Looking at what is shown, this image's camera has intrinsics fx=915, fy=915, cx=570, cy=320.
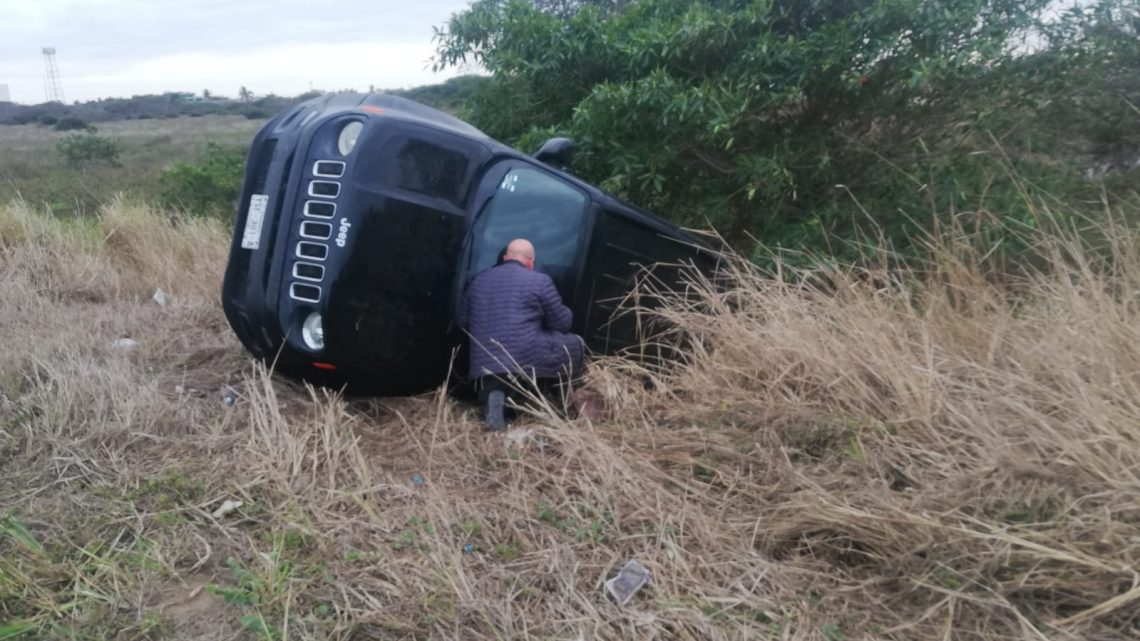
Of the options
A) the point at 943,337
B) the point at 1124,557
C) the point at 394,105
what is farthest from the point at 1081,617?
the point at 394,105

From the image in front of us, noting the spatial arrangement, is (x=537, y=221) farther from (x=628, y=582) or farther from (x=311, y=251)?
(x=628, y=582)

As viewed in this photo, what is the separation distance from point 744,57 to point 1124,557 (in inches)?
153

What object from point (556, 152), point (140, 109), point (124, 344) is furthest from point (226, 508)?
point (140, 109)

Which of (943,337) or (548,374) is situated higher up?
(943,337)

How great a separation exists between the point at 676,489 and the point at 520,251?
A: 1.51 metres

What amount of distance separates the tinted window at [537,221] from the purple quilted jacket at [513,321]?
207mm

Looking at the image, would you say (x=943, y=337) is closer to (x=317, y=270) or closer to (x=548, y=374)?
(x=548, y=374)

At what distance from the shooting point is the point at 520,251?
447 cm

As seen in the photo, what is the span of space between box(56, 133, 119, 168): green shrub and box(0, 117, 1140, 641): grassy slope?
2224cm

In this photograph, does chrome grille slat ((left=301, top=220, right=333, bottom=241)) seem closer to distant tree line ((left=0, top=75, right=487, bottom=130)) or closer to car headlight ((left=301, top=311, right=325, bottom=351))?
car headlight ((left=301, top=311, right=325, bottom=351))

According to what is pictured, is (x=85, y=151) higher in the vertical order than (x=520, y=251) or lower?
lower

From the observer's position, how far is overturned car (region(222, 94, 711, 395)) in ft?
13.6

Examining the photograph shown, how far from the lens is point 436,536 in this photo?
3.25 metres

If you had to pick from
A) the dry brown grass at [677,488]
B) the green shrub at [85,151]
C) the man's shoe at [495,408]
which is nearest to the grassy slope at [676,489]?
the dry brown grass at [677,488]
